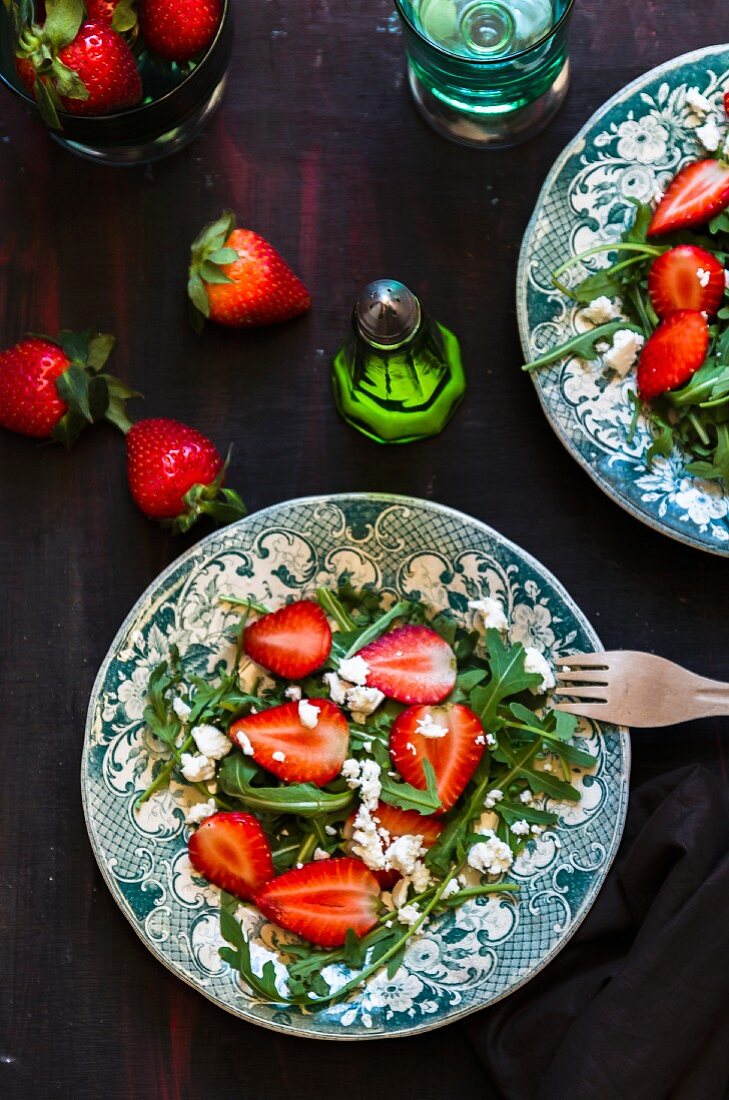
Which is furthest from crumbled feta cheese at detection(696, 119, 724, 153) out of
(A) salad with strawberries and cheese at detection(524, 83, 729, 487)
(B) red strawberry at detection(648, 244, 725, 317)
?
(B) red strawberry at detection(648, 244, 725, 317)

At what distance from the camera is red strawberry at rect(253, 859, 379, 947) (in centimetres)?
114

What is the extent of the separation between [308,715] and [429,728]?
0.12m

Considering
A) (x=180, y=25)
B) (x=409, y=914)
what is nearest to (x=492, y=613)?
(x=409, y=914)

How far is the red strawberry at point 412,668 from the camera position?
1158 mm

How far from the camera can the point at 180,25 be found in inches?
46.8

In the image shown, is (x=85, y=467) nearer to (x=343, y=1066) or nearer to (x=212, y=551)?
(x=212, y=551)

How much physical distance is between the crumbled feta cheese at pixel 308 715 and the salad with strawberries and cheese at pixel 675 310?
40 cm

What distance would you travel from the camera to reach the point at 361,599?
1209 mm

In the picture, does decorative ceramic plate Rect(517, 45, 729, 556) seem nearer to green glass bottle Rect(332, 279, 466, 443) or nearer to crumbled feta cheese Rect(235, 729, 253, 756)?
green glass bottle Rect(332, 279, 466, 443)

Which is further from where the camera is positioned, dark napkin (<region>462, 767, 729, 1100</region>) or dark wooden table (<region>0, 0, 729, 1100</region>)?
dark wooden table (<region>0, 0, 729, 1100</region>)

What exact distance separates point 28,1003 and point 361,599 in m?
0.54

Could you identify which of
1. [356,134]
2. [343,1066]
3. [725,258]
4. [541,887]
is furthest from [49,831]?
[725,258]

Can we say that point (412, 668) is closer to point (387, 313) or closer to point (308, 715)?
point (308, 715)

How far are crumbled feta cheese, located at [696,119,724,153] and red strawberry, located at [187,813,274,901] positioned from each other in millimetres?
804
